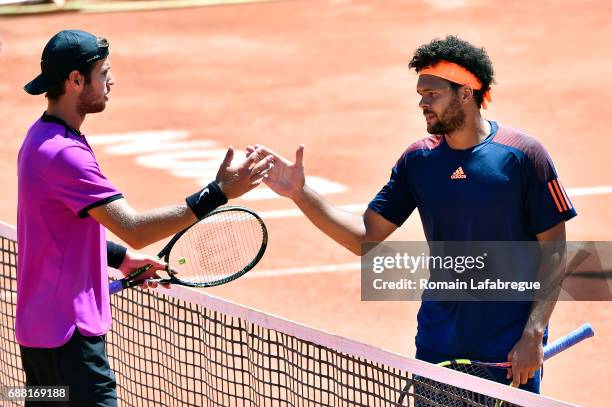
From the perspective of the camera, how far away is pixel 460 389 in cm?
557

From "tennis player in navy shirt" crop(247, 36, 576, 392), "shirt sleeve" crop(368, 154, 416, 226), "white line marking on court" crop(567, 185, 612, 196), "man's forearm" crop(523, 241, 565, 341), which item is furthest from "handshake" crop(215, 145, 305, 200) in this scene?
"white line marking on court" crop(567, 185, 612, 196)

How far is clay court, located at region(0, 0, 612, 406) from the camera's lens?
11.4 metres

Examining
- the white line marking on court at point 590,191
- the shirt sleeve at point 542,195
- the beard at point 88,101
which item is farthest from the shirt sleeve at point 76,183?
the white line marking on court at point 590,191

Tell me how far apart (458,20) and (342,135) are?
6.45 metres

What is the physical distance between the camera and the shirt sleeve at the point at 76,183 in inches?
213

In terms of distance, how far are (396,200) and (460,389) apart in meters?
1.29

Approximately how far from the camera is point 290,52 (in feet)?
69.0

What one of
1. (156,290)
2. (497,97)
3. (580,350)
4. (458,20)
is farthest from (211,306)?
(458,20)

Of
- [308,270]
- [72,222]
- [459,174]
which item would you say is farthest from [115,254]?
[308,270]

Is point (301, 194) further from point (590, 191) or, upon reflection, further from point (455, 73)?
point (590, 191)

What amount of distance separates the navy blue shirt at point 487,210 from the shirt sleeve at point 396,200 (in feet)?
A: 0.80

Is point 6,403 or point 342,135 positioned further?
point 342,135

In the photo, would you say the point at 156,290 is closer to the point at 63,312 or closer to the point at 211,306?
the point at 211,306

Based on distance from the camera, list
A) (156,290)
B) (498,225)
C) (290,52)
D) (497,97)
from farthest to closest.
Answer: (290,52) < (497,97) < (156,290) < (498,225)
